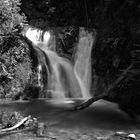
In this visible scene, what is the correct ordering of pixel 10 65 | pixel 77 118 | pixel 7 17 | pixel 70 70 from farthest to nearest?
1. pixel 70 70
2. pixel 10 65
3. pixel 77 118
4. pixel 7 17

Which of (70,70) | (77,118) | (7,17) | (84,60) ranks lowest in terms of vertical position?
(77,118)

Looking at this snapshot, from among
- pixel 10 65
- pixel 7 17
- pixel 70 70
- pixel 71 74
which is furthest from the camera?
pixel 70 70

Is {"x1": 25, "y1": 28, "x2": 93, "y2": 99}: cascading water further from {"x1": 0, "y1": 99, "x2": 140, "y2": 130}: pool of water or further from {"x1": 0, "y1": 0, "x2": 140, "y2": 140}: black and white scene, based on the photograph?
{"x1": 0, "y1": 99, "x2": 140, "y2": 130}: pool of water

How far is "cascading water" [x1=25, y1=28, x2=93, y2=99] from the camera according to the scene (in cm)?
1903

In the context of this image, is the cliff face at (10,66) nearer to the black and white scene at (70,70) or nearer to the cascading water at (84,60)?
the black and white scene at (70,70)

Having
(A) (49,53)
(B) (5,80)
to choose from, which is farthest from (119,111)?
(A) (49,53)

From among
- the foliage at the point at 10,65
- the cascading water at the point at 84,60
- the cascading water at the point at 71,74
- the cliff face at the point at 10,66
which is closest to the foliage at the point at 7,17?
the cliff face at the point at 10,66

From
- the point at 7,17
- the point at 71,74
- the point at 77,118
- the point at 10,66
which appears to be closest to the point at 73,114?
the point at 77,118

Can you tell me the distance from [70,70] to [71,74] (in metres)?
0.34

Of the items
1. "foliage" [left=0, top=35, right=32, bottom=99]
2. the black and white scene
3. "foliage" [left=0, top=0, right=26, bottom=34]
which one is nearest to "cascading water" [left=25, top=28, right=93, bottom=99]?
the black and white scene

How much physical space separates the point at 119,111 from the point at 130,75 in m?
1.90

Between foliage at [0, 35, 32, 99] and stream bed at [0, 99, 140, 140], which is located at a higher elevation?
foliage at [0, 35, 32, 99]

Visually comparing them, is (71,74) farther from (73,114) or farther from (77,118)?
(77,118)

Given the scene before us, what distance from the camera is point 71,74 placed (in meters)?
20.2
